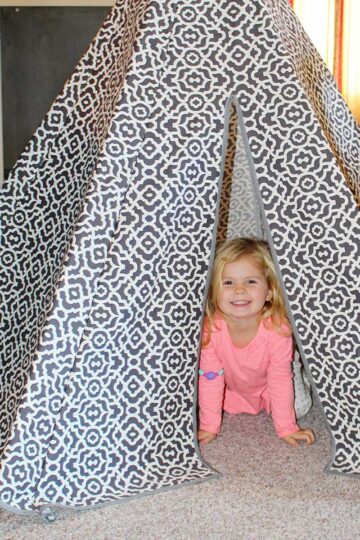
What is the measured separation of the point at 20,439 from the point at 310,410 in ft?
3.57

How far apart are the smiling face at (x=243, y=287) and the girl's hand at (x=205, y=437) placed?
36cm

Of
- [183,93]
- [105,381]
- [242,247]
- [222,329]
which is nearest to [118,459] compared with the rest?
[105,381]

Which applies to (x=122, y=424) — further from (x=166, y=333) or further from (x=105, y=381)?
(x=166, y=333)

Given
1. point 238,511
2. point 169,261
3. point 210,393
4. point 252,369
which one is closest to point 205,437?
point 210,393

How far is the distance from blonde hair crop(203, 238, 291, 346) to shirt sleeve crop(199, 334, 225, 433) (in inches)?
2.0

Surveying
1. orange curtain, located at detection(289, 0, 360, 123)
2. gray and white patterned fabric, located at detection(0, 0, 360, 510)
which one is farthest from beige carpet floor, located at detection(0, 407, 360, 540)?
orange curtain, located at detection(289, 0, 360, 123)

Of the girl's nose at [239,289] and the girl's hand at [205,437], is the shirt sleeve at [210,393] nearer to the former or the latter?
the girl's hand at [205,437]

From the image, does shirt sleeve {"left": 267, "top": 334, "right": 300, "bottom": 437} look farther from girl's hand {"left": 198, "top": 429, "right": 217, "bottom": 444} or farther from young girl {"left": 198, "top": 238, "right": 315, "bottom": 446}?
girl's hand {"left": 198, "top": 429, "right": 217, "bottom": 444}

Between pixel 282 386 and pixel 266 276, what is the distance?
0.34 metres

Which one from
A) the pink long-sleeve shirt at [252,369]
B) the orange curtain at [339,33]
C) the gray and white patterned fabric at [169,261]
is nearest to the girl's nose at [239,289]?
the pink long-sleeve shirt at [252,369]

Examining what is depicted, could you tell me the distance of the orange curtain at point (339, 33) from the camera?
5238mm

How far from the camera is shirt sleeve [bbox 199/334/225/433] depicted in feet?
7.18

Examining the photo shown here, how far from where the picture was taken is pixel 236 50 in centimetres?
186

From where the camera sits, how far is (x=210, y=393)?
220cm
